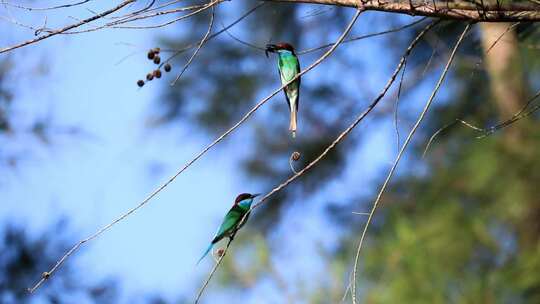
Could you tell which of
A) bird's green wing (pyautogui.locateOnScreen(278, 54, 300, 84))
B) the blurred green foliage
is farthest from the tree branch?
the blurred green foliage

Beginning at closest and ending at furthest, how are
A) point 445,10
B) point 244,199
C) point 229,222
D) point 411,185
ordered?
1. point 445,10
2. point 229,222
3. point 244,199
4. point 411,185

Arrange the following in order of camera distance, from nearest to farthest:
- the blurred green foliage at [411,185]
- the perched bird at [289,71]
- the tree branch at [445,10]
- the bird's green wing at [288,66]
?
the tree branch at [445,10]
the perched bird at [289,71]
the bird's green wing at [288,66]
the blurred green foliage at [411,185]

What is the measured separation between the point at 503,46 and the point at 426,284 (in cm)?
227

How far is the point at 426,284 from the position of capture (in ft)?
22.8

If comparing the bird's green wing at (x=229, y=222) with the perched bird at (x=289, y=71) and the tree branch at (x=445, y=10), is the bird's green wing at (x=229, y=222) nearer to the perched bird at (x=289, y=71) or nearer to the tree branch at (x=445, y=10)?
the perched bird at (x=289, y=71)

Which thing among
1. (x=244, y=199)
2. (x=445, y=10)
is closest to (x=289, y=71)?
(x=244, y=199)

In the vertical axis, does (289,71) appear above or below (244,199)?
above

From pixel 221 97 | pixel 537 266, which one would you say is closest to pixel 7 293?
pixel 537 266

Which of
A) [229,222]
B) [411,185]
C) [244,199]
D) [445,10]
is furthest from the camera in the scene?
[411,185]

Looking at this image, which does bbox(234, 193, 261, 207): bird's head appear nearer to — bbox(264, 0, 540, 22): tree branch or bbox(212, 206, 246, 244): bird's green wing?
bbox(212, 206, 246, 244): bird's green wing

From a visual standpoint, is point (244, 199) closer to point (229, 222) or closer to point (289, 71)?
point (229, 222)

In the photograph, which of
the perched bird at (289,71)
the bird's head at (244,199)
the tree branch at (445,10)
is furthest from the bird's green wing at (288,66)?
the tree branch at (445,10)

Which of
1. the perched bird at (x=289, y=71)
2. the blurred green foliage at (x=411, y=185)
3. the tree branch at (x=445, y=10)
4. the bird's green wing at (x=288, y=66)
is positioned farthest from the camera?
the blurred green foliage at (x=411, y=185)

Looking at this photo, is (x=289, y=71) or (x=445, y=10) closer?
(x=445, y=10)
